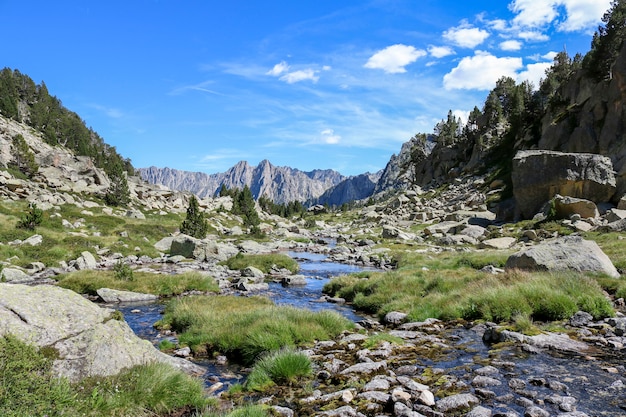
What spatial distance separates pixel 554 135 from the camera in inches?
2623

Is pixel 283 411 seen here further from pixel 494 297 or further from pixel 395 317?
pixel 494 297

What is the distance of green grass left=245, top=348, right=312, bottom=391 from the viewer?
9.28 m

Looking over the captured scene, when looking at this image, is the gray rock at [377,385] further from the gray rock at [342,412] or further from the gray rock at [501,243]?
the gray rock at [501,243]

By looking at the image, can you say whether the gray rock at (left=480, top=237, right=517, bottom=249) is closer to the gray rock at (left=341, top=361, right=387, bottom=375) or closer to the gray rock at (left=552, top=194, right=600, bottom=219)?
the gray rock at (left=552, top=194, right=600, bottom=219)

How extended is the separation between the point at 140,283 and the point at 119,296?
100 inches

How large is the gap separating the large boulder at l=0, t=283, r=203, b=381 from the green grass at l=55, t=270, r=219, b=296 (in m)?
15.5

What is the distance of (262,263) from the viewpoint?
3719cm

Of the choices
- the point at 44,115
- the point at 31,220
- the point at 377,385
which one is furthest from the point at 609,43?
the point at 44,115

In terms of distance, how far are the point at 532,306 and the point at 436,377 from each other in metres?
6.80

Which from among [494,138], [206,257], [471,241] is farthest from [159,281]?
[494,138]

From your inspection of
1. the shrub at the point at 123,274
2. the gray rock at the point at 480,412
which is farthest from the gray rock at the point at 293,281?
the gray rock at the point at 480,412

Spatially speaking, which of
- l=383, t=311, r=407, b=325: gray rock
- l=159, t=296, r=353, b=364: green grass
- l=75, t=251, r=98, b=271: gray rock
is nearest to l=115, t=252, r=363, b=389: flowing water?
l=159, t=296, r=353, b=364: green grass

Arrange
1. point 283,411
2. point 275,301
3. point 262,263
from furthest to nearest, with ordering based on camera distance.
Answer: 1. point 262,263
2. point 275,301
3. point 283,411

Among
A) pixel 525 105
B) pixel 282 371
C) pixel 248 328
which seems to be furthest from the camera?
pixel 525 105
